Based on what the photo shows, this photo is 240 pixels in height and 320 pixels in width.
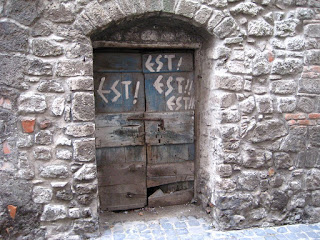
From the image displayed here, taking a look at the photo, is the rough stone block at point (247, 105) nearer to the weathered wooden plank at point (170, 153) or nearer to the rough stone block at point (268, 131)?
the rough stone block at point (268, 131)

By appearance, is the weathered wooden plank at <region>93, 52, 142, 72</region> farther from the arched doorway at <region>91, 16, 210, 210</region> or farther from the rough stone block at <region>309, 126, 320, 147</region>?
the rough stone block at <region>309, 126, 320, 147</region>

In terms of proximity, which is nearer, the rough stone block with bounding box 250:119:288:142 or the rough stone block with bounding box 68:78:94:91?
the rough stone block with bounding box 68:78:94:91

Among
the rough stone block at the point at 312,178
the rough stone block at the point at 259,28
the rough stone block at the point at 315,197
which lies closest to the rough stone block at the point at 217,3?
the rough stone block at the point at 259,28

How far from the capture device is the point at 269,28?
274 centimetres

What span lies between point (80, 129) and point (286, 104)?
2055 millimetres

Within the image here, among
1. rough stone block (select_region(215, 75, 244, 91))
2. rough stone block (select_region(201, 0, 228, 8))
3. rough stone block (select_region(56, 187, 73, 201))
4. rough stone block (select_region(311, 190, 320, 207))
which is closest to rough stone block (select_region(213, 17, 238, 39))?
rough stone block (select_region(201, 0, 228, 8))

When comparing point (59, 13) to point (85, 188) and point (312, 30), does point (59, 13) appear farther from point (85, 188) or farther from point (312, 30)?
point (312, 30)

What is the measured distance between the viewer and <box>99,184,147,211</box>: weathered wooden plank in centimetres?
315

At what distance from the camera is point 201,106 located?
316 centimetres

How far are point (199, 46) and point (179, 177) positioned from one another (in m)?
1.52

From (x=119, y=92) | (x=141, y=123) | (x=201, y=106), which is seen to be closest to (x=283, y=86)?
(x=201, y=106)

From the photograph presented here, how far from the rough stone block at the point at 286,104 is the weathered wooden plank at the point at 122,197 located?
1748 mm

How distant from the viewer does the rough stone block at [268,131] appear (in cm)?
281

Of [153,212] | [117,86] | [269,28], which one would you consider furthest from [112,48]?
[153,212]
